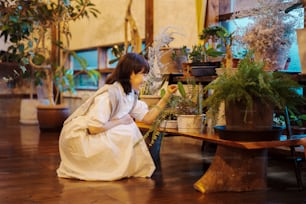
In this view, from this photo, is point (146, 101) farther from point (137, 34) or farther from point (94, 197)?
point (137, 34)

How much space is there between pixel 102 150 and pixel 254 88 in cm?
108

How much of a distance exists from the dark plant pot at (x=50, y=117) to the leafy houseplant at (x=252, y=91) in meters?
3.94

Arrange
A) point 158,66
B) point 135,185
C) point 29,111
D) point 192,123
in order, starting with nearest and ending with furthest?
point 135,185 → point 192,123 → point 158,66 → point 29,111

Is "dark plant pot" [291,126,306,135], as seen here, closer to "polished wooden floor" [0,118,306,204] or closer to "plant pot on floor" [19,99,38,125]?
"polished wooden floor" [0,118,306,204]

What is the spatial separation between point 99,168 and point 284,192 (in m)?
1.14

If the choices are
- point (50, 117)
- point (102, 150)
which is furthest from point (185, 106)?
point (50, 117)

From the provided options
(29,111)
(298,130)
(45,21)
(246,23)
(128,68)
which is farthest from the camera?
(29,111)

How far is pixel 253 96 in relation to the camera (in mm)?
2473

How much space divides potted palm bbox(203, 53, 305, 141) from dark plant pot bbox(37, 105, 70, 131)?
3956 mm

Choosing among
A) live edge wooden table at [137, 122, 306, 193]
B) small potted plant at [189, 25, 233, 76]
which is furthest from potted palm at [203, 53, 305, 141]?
small potted plant at [189, 25, 233, 76]

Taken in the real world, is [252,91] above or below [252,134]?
above

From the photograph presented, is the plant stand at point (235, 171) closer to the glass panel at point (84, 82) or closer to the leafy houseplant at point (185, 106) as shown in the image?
the leafy houseplant at point (185, 106)

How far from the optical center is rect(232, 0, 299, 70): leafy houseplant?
3041mm

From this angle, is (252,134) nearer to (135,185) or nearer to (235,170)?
(235,170)
